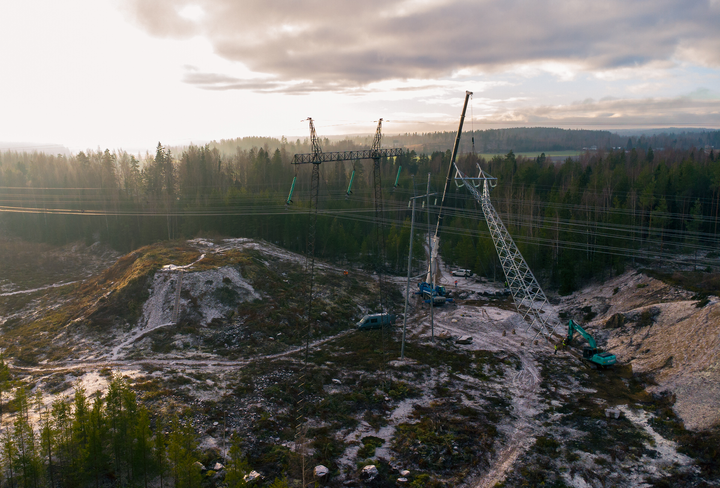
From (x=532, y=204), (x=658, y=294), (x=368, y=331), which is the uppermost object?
(x=532, y=204)

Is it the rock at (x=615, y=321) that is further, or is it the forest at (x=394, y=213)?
the forest at (x=394, y=213)

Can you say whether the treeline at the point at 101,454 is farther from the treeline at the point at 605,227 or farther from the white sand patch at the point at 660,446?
the treeline at the point at 605,227

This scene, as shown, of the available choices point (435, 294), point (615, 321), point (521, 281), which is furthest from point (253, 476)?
point (615, 321)

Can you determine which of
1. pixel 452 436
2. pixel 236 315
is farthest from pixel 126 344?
pixel 452 436

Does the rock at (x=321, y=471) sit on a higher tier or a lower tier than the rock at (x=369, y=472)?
higher

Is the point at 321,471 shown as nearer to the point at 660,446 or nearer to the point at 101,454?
the point at 101,454

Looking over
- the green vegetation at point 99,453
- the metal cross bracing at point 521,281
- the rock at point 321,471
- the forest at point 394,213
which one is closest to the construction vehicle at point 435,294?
the metal cross bracing at point 521,281

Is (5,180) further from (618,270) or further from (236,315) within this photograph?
(618,270)
